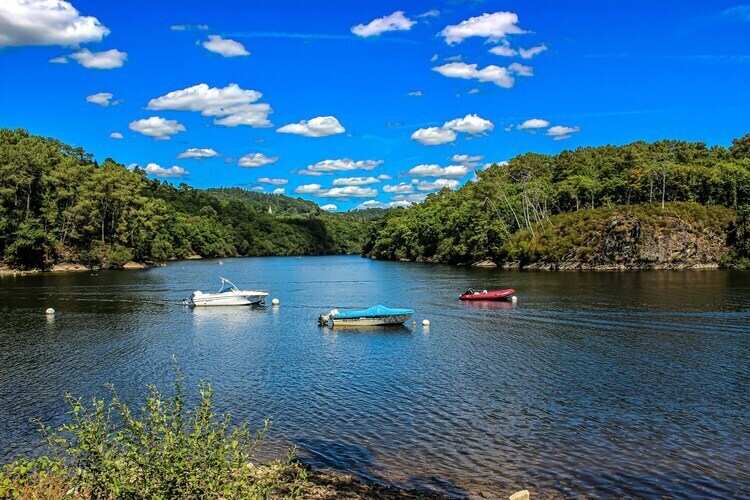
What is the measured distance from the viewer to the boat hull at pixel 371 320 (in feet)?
158

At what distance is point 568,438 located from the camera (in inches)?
813

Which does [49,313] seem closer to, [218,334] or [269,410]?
[218,334]

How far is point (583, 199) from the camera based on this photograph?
470 feet

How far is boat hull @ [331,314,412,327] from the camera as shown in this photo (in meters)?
48.0

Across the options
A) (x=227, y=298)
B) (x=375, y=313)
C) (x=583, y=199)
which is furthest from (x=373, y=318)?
(x=583, y=199)

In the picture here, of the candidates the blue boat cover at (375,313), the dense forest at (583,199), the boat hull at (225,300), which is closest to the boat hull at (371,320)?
the blue boat cover at (375,313)

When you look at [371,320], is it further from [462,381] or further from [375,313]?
[462,381]

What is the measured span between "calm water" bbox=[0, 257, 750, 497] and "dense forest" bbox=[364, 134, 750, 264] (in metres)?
61.9

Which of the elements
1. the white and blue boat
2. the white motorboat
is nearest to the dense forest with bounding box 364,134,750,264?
the white motorboat

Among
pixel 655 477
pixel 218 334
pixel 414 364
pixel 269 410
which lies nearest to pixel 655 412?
pixel 655 477

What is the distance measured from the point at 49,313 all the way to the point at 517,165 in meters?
165

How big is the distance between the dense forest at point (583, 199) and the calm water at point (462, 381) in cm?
6194

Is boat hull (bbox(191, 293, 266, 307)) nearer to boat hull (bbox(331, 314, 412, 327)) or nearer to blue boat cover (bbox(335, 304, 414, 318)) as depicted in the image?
boat hull (bbox(331, 314, 412, 327))

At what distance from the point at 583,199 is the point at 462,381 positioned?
126 m
